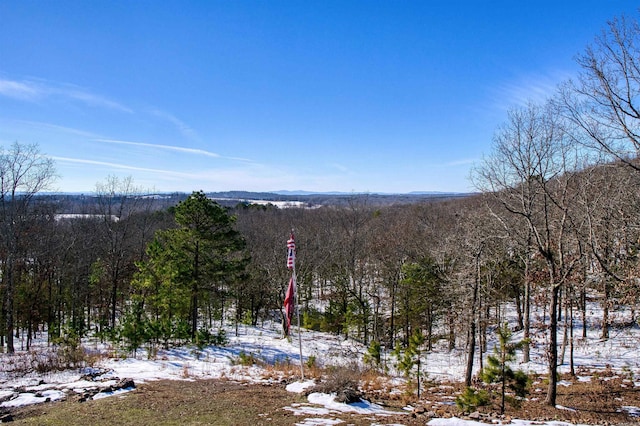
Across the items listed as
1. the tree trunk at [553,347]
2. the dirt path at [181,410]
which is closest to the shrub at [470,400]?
the dirt path at [181,410]

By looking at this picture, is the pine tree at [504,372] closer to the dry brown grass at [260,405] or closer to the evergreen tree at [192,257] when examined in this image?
the dry brown grass at [260,405]

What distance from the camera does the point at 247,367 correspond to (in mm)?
14266

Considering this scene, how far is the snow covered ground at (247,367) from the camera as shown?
8930 mm

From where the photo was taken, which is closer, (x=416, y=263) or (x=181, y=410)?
(x=181, y=410)

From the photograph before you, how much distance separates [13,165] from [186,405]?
13365mm

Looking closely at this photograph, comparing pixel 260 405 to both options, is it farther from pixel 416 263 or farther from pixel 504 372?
pixel 416 263

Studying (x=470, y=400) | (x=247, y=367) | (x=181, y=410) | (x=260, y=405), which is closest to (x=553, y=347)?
(x=470, y=400)

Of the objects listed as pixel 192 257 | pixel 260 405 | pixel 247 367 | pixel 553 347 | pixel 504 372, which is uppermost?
pixel 192 257

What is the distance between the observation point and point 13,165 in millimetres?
15812

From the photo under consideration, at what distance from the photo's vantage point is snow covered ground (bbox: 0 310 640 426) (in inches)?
352

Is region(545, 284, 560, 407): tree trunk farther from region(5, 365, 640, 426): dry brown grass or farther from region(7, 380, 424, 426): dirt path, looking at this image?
region(7, 380, 424, 426): dirt path

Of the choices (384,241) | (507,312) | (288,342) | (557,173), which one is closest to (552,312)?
(557,173)

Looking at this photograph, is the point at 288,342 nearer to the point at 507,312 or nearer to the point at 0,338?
the point at 0,338

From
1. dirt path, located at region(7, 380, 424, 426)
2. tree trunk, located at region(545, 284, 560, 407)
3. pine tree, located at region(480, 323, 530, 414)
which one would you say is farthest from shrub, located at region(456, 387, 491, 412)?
tree trunk, located at region(545, 284, 560, 407)
